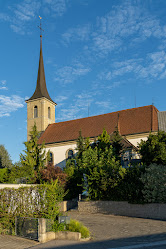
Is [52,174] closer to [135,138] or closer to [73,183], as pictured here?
[73,183]

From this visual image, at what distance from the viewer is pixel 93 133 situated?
39.2 m

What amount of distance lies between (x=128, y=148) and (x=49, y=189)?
72.8 ft

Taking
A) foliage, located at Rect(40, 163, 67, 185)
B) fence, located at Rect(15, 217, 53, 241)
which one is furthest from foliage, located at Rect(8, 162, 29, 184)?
fence, located at Rect(15, 217, 53, 241)

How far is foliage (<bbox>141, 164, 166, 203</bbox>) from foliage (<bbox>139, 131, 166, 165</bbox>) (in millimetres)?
5404

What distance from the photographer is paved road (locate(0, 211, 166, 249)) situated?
8.64m

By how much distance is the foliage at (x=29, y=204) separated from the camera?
10305mm

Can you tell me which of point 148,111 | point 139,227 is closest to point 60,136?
point 148,111

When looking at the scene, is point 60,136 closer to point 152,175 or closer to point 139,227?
point 152,175

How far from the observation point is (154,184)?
15.0 meters

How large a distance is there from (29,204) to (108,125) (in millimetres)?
29634

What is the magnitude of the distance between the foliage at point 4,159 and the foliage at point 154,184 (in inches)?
1576

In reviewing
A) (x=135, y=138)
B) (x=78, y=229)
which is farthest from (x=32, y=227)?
(x=135, y=138)

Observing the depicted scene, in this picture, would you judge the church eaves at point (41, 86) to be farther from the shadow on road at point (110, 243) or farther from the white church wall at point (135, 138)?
the shadow on road at point (110, 243)

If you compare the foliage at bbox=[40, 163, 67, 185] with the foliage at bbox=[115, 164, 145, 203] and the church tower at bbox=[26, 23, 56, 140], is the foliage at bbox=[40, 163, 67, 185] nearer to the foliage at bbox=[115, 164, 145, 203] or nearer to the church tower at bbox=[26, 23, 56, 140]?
the foliage at bbox=[115, 164, 145, 203]
